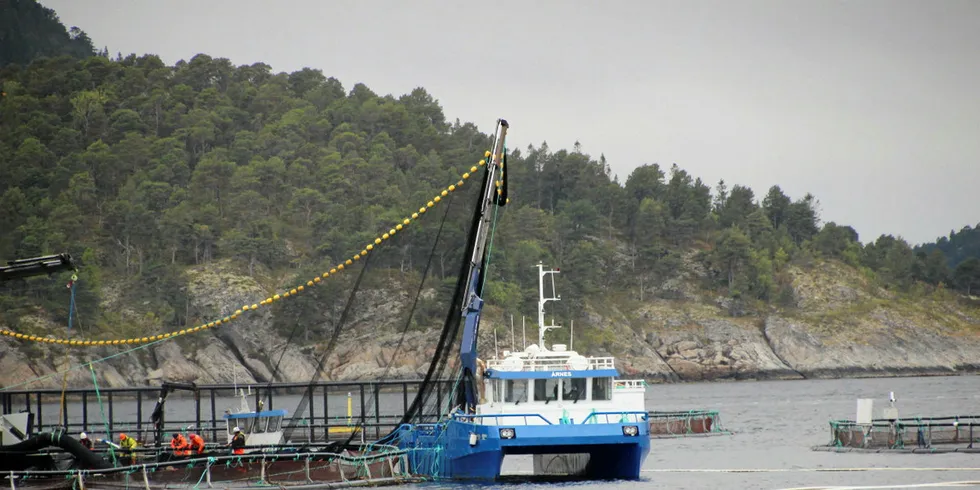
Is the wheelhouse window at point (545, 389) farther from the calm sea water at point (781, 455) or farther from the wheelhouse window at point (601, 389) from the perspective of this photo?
the calm sea water at point (781, 455)

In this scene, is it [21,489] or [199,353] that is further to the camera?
[199,353]

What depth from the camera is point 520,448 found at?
42.1m

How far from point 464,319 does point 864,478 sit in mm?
14703

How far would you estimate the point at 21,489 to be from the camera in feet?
130

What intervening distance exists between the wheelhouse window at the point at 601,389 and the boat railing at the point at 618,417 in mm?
1685

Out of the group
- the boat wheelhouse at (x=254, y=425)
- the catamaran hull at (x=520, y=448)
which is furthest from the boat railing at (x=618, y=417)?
the boat wheelhouse at (x=254, y=425)

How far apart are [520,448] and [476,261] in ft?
23.7

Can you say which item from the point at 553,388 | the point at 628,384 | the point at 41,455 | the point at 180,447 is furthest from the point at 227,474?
the point at 628,384

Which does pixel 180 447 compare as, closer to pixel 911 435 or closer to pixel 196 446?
pixel 196 446

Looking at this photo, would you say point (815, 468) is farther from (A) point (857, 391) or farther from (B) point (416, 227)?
(A) point (857, 391)

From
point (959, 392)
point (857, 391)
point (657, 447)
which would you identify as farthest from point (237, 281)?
point (657, 447)

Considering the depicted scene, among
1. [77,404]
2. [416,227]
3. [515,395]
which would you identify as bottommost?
[77,404]

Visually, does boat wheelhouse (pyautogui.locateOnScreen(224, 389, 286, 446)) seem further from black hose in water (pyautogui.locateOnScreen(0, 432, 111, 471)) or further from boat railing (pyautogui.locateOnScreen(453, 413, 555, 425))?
boat railing (pyautogui.locateOnScreen(453, 413, 555, 425))

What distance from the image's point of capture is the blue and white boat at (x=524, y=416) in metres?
41.9
